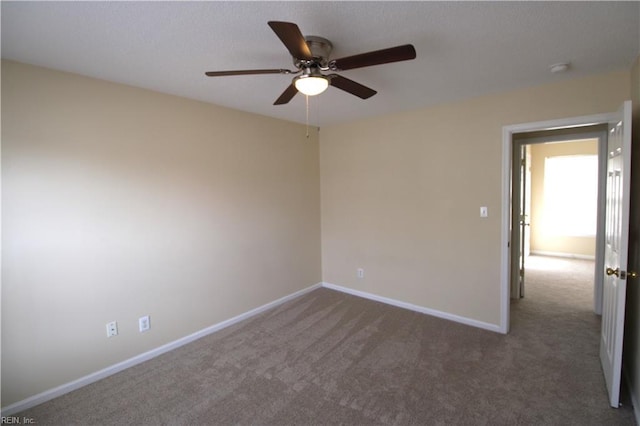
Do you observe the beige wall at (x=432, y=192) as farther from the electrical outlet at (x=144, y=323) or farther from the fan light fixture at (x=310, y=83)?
the electrical outlet at (x=144, y=323)

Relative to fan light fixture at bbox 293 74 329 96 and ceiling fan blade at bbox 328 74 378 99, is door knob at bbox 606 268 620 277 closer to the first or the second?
ceiling fan blade at bbox 328 74 378 99

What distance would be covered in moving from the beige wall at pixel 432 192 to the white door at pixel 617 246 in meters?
0.69

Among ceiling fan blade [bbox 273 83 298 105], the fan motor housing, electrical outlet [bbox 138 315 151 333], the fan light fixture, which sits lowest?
electrical outlet [bbox 138 315 151 333]

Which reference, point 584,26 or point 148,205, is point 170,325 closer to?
point 148,205

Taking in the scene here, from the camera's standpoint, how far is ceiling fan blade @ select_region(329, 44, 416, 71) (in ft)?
4.94

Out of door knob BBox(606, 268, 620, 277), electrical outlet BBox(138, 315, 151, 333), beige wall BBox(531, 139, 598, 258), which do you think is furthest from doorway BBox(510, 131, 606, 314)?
electrical outlet BBox(138, 315, 151, 333)

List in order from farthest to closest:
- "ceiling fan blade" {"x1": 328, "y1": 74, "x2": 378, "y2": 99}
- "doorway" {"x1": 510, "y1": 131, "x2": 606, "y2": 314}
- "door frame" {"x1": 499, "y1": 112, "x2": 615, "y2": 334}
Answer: "doorway" {"x1": 510, "y1": 131, "x2": 606, "y2": 314} < "door frame" {"x1": 499, "y1": 112, "x2": 615, "y2": 334} < "ceiling fan blade" {"x1": 328, "y1": 74, "x2": 378, "y2": 99}

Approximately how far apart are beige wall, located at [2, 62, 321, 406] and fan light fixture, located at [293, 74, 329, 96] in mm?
1642

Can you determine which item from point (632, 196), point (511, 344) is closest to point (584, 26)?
point (632, 196)

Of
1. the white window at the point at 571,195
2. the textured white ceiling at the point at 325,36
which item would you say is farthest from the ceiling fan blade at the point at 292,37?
the white window at the point at 571,195

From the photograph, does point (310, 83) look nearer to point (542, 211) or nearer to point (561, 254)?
point (542, 211)

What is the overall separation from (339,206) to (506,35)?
2.82 m

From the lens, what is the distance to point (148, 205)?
108 inches

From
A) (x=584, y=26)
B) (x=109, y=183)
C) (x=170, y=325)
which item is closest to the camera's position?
(x=584, y=26)
